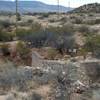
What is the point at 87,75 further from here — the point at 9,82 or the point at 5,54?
the point at 5,54

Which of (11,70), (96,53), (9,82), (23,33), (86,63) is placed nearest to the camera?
(9,82)

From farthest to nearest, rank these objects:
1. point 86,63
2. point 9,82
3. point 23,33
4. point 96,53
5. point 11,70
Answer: point 23,33
point 96,53
point 86,63
point 11,70
point 9,82

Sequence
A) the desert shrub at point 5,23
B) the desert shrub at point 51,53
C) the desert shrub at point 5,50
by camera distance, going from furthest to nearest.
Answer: the desert shrub at point 5,23 → the desert shrub at point 5,50 → the desert shrub at point 51,53

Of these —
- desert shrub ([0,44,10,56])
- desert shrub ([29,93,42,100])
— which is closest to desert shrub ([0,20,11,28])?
desert shrub ([0,44,10,56])

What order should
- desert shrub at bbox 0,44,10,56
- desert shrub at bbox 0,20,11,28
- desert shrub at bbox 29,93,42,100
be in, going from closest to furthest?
desert shrub at bbox 29,93,42,100 → desert shrub at bbox 0,44,10,56 → desert shrub at bbox 0,20,11,28

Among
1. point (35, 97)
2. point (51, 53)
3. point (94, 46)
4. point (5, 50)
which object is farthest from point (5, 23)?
point (35, 97)

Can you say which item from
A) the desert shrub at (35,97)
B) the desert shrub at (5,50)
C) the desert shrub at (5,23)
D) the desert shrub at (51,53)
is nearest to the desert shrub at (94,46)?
the desert shrub at (51,53)

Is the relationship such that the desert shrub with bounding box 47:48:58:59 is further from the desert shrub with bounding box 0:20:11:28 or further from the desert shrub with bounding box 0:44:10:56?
the desert shrub with bounding box 0:20:11:28

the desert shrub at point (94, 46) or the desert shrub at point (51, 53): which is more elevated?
the desert shrub at point (94, 46)

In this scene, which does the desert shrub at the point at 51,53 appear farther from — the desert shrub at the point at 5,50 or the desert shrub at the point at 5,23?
the desert shrub at the point at 5,23

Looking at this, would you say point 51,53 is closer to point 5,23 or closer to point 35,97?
point 35,97

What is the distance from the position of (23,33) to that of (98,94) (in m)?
19.6

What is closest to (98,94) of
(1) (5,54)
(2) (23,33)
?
(1) (5,54)

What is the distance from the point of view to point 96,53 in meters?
25.2
